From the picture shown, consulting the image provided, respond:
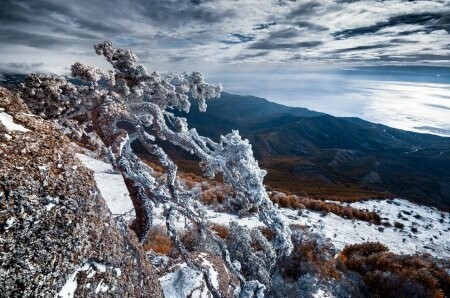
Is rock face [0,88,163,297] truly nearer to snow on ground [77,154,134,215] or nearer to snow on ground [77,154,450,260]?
snow on ground [77,154,450,260]

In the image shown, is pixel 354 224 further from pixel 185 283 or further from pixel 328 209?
pixel 185 283

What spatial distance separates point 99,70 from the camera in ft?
17.7

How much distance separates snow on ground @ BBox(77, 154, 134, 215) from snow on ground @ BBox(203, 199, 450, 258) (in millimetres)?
5185

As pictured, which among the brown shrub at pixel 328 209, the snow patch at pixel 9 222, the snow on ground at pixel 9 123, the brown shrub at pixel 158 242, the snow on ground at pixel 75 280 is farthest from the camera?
the brown shrub at pixel 328 209

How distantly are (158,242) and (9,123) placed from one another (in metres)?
10.5

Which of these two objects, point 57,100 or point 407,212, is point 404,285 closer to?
point 57,100

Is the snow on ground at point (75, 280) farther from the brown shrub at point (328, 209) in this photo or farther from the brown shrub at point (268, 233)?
the brown shrub at point (328, 209)

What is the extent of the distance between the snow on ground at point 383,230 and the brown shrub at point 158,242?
4057mm

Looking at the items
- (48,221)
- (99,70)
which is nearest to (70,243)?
(48,221)

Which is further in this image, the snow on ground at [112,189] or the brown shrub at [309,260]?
the snow on ground at [112,189]

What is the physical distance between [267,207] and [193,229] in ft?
30.5

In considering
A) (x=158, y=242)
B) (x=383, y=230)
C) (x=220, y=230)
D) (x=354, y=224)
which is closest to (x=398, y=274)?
(x=220, y=230)

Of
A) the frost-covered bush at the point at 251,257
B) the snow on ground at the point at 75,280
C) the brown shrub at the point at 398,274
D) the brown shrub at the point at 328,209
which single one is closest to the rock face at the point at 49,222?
the snow on ground at the point at 75,280

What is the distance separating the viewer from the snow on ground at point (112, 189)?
17.7 m
